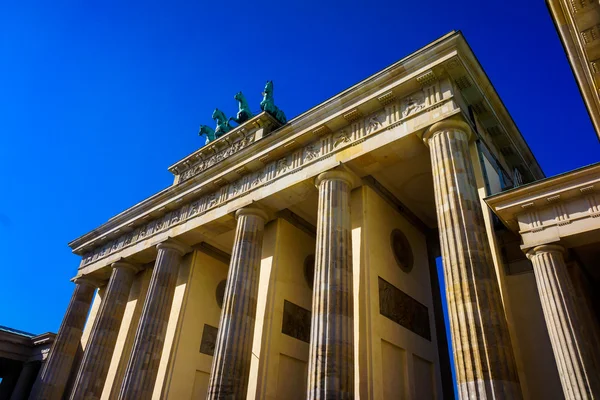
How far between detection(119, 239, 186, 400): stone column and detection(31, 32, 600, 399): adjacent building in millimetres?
91

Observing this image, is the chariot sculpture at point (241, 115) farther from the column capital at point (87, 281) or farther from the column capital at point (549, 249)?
the column capital at point (549, 249)

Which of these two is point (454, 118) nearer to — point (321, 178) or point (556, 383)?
point (321, 178)

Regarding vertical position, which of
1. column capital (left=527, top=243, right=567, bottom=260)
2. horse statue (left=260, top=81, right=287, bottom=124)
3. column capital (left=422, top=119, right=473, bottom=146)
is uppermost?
horse statue (left=260, top=81, right=287, bottom=124)

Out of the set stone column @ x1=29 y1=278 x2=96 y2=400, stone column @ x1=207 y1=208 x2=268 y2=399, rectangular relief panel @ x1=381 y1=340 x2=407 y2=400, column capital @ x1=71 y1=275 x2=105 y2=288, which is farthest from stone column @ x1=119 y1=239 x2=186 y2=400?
rectangular relief panel @ x1=381 y1=340 x2=407 y2=400

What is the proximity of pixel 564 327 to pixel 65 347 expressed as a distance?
76.6 feet

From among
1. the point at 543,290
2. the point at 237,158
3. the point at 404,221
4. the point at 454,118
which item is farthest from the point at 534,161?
the point at 237,158

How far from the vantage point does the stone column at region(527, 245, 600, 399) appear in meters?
8.46

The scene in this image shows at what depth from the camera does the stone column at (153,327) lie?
17156mm

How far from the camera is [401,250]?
17125mm

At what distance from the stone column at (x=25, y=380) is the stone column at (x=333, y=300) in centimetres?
2413

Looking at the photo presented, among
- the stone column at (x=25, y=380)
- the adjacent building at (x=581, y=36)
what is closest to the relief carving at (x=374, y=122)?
the adjacent building at (x=581, y=36)

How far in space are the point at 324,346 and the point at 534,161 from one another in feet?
44.0

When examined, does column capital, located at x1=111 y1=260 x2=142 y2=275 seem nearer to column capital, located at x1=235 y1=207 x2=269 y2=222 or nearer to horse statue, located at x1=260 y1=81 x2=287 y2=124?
column capital, located at x1=235 y1=207 x2=269 y2=222

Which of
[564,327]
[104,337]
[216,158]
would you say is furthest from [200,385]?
[564,327]
